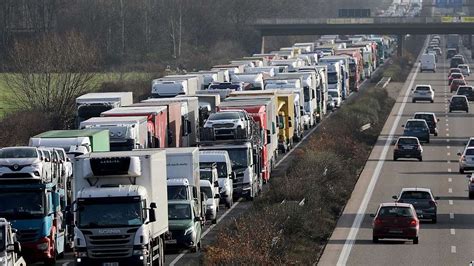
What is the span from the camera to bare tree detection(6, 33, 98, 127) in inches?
3189

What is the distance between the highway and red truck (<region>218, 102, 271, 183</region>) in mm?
3603

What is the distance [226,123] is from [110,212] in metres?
19.9

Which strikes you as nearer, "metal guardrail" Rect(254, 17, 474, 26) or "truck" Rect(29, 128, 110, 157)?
"truck" Rect(29, 128, 110, 157)

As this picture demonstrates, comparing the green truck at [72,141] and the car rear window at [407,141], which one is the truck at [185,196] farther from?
the car rear window at [407,141]

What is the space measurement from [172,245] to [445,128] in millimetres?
48126

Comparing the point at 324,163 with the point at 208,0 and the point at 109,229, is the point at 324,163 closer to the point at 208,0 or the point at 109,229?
the point at 109,229

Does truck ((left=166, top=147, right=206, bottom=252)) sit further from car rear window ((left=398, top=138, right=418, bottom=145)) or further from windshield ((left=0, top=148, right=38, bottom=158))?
car rear window ((left=398, top=138, right=418, bottom=145))

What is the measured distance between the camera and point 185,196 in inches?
1582

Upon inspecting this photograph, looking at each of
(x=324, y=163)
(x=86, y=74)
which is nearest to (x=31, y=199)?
(x=324, y=163)

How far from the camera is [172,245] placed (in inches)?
1559

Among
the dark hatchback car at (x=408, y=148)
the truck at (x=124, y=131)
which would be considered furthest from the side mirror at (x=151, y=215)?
the dark hatchback car at (x=408, y=148)

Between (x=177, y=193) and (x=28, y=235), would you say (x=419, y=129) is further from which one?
(x=28, y=235)

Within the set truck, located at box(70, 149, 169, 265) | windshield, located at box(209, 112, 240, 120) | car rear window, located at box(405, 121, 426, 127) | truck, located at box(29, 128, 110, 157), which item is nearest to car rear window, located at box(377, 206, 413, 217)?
truck, located at box(29, 128, 110, 157)

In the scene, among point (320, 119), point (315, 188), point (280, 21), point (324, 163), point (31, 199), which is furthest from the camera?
point (280, 21)
